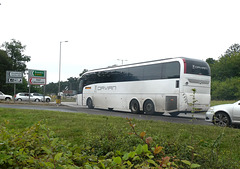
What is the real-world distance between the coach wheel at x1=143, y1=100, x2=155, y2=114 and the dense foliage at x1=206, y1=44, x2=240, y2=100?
27.1 metres

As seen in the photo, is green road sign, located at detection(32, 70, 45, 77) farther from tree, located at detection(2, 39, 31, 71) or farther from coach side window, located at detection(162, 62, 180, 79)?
tree, located at detection(2, 39, 31, 71)

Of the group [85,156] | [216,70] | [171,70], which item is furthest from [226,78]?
[85,156]

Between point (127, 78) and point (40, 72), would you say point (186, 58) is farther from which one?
point (40, 72)

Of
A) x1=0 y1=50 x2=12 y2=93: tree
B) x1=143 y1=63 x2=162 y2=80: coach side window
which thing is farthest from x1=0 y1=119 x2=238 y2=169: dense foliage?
x1=0 y1=50 x2=12 y2=93: tree

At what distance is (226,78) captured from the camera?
5375cm

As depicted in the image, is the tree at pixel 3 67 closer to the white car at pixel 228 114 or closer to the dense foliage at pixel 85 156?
the white car at pixel 228 114

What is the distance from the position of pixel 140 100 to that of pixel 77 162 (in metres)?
14.5

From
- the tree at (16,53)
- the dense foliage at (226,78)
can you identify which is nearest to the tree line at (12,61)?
the tree at (16,53)

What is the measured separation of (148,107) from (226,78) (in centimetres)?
4398

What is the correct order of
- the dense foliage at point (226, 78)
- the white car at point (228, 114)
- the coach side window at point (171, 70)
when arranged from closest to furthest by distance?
the white car at point (228, 114) < the coach side window at point (171, 70) < the dense foliage at point (226, 78)

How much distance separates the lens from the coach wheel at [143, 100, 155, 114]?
15.9 meters

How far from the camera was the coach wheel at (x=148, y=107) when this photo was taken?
15930mm

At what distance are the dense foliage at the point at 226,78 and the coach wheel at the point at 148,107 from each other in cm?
2714

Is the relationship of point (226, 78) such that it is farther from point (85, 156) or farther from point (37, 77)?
point (85, 156)
